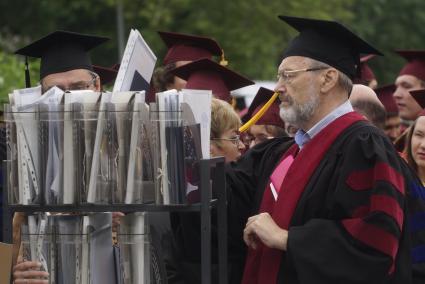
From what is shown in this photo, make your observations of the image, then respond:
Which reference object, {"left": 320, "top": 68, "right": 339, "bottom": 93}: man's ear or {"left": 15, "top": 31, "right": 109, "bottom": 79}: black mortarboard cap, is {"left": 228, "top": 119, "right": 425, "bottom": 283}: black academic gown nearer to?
{"left": 320, "top": 68, "right": 339, "bottom": 93}: man's ear

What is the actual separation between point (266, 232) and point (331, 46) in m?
0.98

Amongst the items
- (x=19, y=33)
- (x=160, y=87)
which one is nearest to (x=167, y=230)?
(x=160, y=87)

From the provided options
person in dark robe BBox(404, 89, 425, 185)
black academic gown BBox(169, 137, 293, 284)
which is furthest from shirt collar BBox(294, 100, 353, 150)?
person in dark robe BBox(404, 89, 425, 185)

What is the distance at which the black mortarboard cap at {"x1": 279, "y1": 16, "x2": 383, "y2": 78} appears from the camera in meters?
5.31

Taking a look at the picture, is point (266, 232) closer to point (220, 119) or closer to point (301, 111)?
point (301, 111)

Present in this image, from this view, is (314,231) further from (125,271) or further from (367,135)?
(125,271)

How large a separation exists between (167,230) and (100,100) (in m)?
1.52

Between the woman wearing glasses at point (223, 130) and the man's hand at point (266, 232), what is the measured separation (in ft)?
3.56

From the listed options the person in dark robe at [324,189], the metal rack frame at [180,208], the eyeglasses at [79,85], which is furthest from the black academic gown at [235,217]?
the eyeglasses at [79,85]

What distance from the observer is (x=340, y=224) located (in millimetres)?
4902

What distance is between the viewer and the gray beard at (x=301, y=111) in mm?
5184

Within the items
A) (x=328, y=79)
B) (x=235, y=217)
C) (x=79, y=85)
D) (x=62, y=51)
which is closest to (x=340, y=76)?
(x=328, y=79)

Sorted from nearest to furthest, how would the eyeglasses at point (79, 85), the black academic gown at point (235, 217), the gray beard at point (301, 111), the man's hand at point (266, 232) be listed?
the man's hand at point (266, 232) < the gray beard at point (301, 111) < the black academic gown at point (235, 217) < the eyeglasses at point (79, 85)

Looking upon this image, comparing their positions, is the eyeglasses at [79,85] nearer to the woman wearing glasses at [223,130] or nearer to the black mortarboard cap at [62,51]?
the black mortarboard cap at [62,51]
